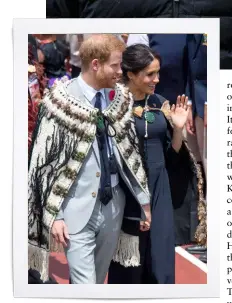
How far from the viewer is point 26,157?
1.06 meters

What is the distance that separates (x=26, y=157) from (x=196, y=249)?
41 centimetres

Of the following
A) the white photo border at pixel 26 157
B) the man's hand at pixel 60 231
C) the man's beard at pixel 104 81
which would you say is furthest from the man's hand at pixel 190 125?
the man's hand at pixel 60 231

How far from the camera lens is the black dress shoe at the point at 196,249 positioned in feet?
3.55

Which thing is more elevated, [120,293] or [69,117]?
[69,117]

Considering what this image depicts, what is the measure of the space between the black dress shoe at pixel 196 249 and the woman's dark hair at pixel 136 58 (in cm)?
38

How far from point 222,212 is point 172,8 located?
445 mm

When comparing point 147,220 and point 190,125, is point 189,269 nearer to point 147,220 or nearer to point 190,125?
point 147,220

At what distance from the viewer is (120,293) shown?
1.08 m

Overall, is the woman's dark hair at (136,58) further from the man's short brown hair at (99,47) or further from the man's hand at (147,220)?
the man's hand at (147,220)

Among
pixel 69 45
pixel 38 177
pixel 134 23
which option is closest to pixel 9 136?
pixel 38 177

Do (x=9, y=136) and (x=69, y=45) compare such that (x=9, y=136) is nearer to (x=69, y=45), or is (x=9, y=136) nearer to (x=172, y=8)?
(x=69, y=45)

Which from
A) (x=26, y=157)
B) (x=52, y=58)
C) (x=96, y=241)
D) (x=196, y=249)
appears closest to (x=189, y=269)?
(x=196, y=249)

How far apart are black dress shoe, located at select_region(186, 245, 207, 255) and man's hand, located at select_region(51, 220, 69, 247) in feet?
0.86

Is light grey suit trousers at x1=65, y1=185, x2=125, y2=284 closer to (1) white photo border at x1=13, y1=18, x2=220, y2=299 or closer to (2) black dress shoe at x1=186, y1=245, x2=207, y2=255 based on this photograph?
(1) white photo border at x1=13, y1=18, x2=220, y2=299
